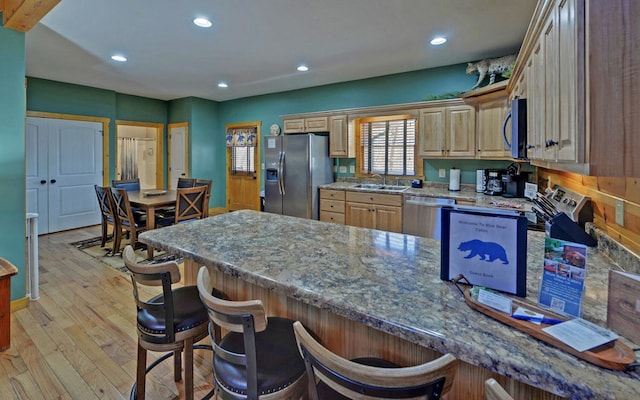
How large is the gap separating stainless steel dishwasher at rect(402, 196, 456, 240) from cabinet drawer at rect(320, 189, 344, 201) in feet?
3.29

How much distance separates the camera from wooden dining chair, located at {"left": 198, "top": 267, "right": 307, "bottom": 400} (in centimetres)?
102

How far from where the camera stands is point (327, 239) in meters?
1.77

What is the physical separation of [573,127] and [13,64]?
3.95 m

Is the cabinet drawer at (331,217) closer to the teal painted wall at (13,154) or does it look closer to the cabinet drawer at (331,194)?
the cabinet drawer at (331,194)

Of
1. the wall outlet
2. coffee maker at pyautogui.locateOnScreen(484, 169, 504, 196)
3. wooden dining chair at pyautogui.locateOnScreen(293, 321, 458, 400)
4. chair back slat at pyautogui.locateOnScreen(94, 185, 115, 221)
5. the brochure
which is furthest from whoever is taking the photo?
chair back slat at pyautogui.locateOnScreen(94, 185, 115, 221)

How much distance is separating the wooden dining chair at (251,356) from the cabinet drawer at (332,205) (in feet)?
11.5

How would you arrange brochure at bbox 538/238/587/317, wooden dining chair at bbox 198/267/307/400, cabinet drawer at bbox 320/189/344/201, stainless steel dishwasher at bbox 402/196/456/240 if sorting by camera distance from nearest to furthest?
brochure at bbox 538/238/587/317
wooden dining chair at bbox 198/267/307/400
stainless steel dishwasher at bbox 402/196/456/240
cabinet drawer at bbox 320/189/344/201

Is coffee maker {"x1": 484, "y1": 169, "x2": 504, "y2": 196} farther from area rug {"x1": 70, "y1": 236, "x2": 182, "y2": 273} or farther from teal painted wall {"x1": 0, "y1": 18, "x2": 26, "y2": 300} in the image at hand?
teal painted wall {"x1": 0, "y1": 18, "x2": 26, "y2": 300}

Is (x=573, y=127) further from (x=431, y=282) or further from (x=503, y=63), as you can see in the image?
(x=503, y=63)

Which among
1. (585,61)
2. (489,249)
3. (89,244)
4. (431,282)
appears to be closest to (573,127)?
(585,61)

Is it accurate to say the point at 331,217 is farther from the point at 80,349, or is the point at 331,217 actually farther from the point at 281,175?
the point at 80,349

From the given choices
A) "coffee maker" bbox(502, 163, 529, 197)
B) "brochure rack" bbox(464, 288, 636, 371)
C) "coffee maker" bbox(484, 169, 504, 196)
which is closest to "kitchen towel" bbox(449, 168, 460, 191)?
"coffee maker" bbox(484, 169, 504, 196)

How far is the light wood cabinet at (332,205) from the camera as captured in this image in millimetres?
4762

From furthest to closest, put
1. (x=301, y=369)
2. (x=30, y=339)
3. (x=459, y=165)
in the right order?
(x=459, y=165) < (x=30, y=339) < (x=301, y=369)
